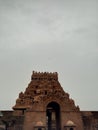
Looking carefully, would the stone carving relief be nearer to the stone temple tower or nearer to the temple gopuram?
the temple gopuram

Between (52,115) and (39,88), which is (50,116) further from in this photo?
(39,88)

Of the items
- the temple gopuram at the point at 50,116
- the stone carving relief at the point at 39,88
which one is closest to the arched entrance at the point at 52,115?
the temple gopuram at the point at 50,116

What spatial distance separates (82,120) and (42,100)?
718 centimetres

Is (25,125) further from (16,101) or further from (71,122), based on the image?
(16,101)

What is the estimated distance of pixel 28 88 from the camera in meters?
53.9

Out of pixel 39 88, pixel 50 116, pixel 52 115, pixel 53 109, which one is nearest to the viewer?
pixel 53 109

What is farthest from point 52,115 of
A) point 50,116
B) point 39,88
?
point 39,88

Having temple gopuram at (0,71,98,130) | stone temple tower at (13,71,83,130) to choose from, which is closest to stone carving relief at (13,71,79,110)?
temple gopuram at (0,71,98,130)

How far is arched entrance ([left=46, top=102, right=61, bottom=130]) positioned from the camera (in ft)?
141

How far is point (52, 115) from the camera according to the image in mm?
51812

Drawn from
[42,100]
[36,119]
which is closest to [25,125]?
[36,119]

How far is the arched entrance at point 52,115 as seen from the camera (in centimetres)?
4292

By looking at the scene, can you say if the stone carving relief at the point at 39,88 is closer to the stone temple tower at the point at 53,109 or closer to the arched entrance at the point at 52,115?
the arched entrance at the point at 52,115

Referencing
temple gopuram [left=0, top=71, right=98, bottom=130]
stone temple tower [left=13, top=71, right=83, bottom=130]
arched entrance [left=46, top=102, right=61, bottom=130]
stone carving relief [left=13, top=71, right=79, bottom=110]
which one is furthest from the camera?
stone carving relief [left=13, top=71, right=79, bottom=110]
